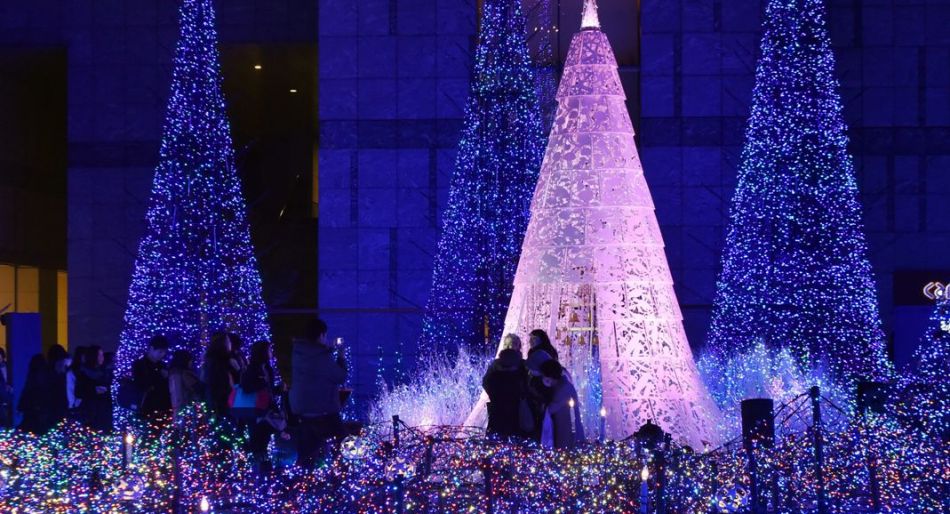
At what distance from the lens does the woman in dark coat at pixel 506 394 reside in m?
12.2

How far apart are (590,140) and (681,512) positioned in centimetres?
516

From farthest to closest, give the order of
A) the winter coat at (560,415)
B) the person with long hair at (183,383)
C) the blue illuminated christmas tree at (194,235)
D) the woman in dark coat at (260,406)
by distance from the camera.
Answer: the blue illuminated christmas tree at (194,235) → the person with long hair at (183,383) → the woman in dark coat at (260,406) → the winter coat at (560,415)

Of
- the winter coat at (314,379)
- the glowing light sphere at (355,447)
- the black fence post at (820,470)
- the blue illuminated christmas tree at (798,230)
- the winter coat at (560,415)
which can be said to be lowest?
the black fence post at (820,470)

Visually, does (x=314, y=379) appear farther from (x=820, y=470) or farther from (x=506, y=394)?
(x=820, y=470)

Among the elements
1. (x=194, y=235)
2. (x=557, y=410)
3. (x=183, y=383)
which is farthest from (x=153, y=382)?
(x=194, y=235)

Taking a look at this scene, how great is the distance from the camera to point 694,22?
25.7 meters

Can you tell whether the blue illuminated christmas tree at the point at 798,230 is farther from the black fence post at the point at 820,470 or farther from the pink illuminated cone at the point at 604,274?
the black fence post at the point at 820,470

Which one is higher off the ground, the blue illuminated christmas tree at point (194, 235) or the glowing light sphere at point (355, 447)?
the blue illuminated christmas tree at point (194, 235)

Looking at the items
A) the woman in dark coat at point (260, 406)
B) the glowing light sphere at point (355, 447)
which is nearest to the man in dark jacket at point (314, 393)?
the glowing light sphere at point (355, 447)

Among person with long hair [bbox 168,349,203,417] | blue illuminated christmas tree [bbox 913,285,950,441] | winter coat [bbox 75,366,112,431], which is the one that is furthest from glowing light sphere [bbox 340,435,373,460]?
winter coat [bbox 75,366,112,431]

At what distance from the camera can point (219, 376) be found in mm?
14430

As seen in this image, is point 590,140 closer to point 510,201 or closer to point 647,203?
point 647,203

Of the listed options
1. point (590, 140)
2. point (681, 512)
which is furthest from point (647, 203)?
point (681, 512)

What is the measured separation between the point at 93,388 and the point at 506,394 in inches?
292
